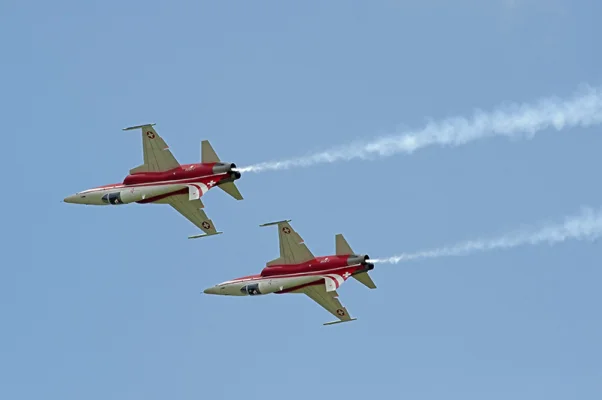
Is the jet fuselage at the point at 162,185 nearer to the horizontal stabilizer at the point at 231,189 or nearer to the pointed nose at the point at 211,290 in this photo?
the horizontal stabilizer at the point at 231,189

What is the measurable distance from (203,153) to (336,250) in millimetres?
9858

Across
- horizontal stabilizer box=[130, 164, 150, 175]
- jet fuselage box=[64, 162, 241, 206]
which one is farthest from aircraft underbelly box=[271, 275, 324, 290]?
horizontal stabilizer box=[130, 164, 150, 175]

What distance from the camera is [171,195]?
149 meters

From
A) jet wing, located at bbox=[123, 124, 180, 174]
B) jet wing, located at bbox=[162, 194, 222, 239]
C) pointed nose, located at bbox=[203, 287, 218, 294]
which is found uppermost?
jet wing, located at bbox=[123, 124, 180, 174]

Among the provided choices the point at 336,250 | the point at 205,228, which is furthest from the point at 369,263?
the point at 205,228

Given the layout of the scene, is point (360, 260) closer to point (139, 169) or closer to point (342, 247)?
point (342, 247)

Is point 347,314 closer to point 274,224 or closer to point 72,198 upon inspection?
point 274,224

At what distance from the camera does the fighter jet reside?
146 m

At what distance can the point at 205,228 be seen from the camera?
5950 inches

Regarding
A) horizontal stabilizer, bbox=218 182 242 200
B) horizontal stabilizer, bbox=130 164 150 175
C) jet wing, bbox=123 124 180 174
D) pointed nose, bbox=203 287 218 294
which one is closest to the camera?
jet wing, bbox=123 124 180 174

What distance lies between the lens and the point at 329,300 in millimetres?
150375

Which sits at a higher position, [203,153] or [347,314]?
[203,153]

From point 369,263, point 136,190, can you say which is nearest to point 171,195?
Answer: point 136,190

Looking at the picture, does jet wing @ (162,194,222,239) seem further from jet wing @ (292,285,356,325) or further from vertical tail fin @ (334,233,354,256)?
vertical tail fin @ (334,233,354,256)
